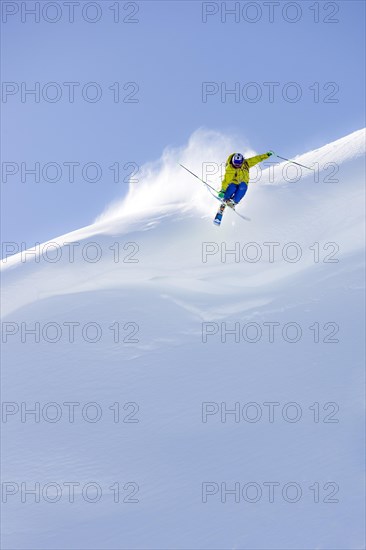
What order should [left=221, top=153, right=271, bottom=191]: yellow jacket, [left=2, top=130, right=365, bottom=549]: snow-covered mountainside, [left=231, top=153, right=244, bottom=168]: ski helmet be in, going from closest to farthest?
[left=2, top=130, right=365, bottom=549]: snow-covered mountainside < [left=231, top=153, right=244, bottom=168]: ski helmet < [left=221, top=153, right=271, bottom=191]: yellow jacket

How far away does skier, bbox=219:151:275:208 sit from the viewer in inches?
497

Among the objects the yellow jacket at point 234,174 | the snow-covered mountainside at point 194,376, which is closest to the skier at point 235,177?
the yellow jacket at point 234,174

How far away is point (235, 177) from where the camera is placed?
12742mm

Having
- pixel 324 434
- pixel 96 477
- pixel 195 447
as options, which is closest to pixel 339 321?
pixel 324 434

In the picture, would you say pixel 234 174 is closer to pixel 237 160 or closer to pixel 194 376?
pixel 237 160

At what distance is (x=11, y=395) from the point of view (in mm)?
13328

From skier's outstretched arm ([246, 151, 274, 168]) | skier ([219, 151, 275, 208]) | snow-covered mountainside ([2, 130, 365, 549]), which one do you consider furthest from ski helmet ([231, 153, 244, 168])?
snow-covered mountainside ([2, 130, 365, 549])

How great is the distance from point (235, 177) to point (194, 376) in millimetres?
4843

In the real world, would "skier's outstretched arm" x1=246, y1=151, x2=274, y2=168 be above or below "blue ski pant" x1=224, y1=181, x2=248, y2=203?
above

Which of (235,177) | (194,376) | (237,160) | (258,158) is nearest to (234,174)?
(235,177)

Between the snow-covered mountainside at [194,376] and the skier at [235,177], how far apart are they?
8.62ft

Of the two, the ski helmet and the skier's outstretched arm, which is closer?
the ski helmet

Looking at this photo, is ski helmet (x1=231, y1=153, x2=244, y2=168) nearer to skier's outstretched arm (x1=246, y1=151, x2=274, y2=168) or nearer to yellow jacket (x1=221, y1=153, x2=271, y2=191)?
yellow jacket (x1=221, y1=153, x2=271, y2=191)

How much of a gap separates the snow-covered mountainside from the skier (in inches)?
103
